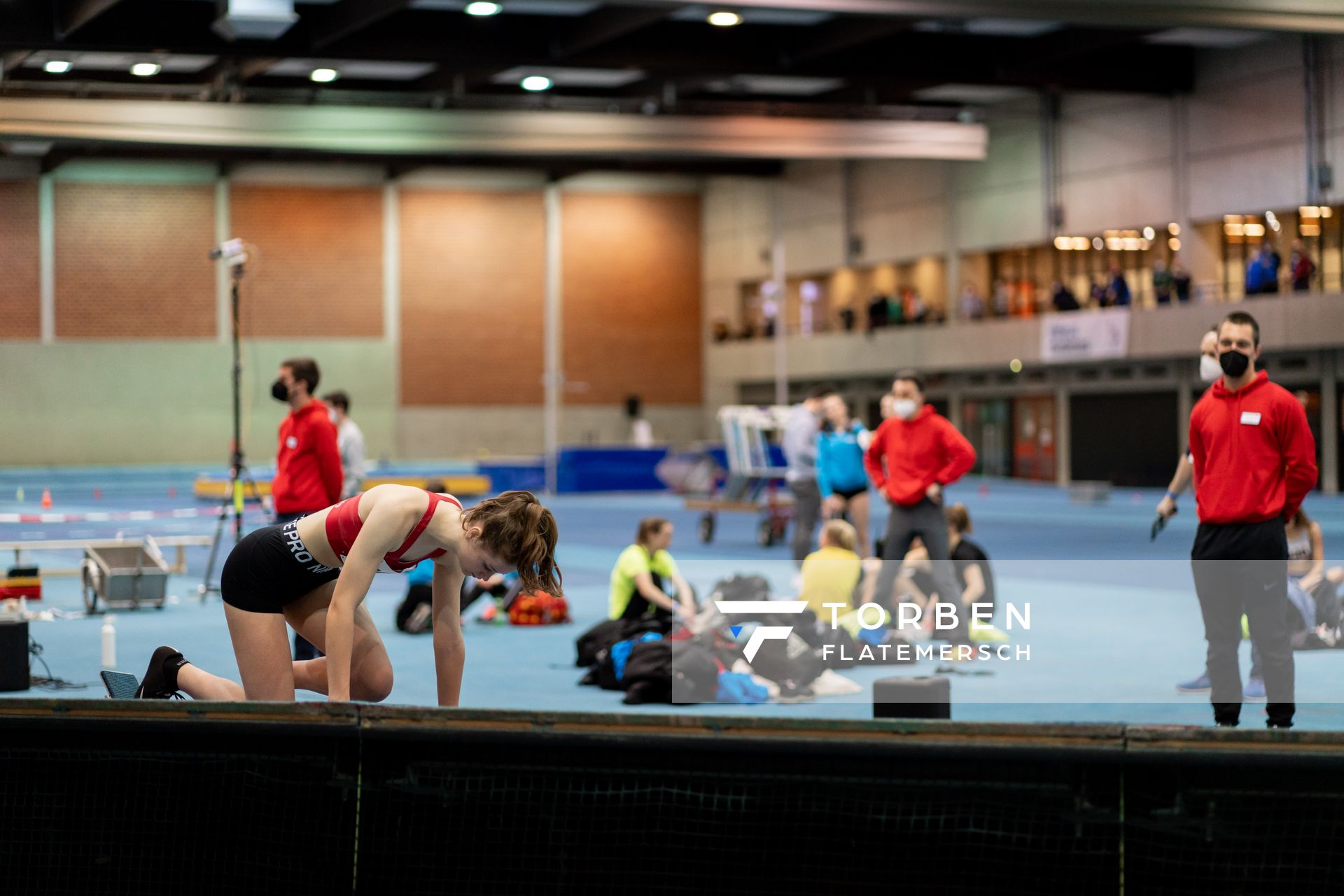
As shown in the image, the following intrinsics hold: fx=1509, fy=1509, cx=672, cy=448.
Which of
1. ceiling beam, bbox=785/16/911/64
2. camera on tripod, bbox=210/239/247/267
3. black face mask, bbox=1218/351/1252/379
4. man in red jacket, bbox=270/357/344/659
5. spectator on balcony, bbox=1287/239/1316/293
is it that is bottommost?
man in red jacket, bbox=270/357/344/659

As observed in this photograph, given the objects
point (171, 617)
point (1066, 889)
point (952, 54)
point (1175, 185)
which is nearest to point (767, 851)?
point (1066, 889)

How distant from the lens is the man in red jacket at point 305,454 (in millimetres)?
8633

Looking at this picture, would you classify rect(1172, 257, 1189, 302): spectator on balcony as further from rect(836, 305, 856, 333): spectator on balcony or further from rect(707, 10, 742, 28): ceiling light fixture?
rect(707, 10, 742, 28): ceiling light fixture

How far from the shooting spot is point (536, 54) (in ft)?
82.5

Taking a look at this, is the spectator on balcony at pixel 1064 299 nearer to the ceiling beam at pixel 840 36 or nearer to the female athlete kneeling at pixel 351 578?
the ceiling beam at pixel 840 36

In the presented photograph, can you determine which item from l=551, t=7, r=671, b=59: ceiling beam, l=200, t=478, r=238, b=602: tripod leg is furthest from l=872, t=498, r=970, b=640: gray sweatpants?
l=551, t=7, r=671, b=59: ceiling beam

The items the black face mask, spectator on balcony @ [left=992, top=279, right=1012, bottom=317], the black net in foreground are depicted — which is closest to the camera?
the black net in foreground

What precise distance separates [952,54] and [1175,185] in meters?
7.00

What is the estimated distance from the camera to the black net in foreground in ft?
10.0

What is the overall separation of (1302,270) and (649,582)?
22.9 metres

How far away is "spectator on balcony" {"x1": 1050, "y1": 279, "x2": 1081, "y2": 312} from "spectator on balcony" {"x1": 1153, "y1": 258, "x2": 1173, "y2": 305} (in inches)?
87.3

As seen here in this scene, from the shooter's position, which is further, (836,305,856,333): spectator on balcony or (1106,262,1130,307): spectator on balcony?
(836,305,856,333): spectator on balcony

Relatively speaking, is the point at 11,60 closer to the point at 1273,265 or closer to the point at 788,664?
the point at 788,664

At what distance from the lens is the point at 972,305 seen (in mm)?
36438
